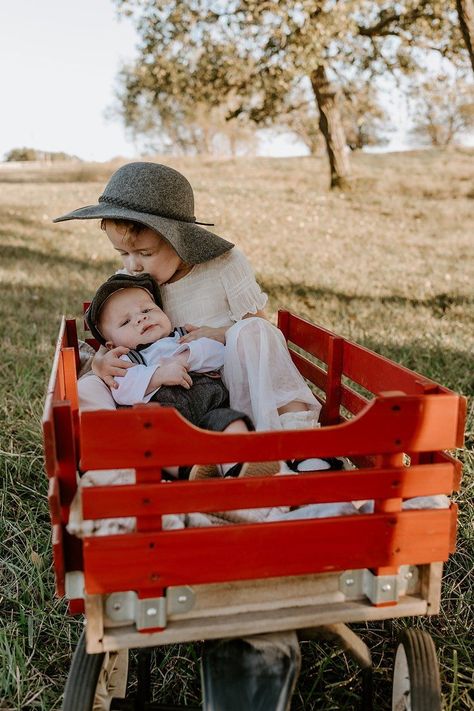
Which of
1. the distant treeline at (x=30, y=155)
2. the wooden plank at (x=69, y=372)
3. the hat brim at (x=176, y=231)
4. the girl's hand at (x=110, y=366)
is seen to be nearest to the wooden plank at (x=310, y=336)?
the hat brim at (x=176, y=231)

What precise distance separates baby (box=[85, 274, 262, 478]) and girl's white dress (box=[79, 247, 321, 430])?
0.07m

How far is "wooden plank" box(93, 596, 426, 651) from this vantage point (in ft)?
4.83

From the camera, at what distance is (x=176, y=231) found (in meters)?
Answer: 2.67

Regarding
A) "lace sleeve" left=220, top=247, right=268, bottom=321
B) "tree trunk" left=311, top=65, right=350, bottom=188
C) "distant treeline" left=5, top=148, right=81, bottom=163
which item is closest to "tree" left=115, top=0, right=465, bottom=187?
"tree trunk" left=311, top=65, right=350, bottom=188

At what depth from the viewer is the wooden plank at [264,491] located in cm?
141

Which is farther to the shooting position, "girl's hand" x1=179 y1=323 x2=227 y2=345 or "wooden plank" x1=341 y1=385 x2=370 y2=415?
"girl's hand" x1=179 y1=323 x2=227 y2=345

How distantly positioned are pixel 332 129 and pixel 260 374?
13.5 metres

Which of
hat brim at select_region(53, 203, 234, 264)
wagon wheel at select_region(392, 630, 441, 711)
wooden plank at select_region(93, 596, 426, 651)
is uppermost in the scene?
hat brim at select_region(53, 203, 234, 264)

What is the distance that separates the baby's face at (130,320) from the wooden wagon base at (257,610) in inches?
49.8

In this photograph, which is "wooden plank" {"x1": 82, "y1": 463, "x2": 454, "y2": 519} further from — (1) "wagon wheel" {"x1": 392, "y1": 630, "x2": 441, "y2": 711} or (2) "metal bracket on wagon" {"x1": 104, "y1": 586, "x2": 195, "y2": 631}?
(1) "wagon wheel" {"x1": 392, "y1": 630, "x2": 441, "y2": 711}

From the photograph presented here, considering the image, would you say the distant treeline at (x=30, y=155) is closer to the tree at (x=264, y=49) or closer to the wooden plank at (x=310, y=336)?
the tree at (x=264, y=49)

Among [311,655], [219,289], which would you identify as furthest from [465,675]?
[219,289]

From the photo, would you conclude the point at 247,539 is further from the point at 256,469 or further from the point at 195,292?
the point at 195,292

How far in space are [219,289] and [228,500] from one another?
1.56 meters
